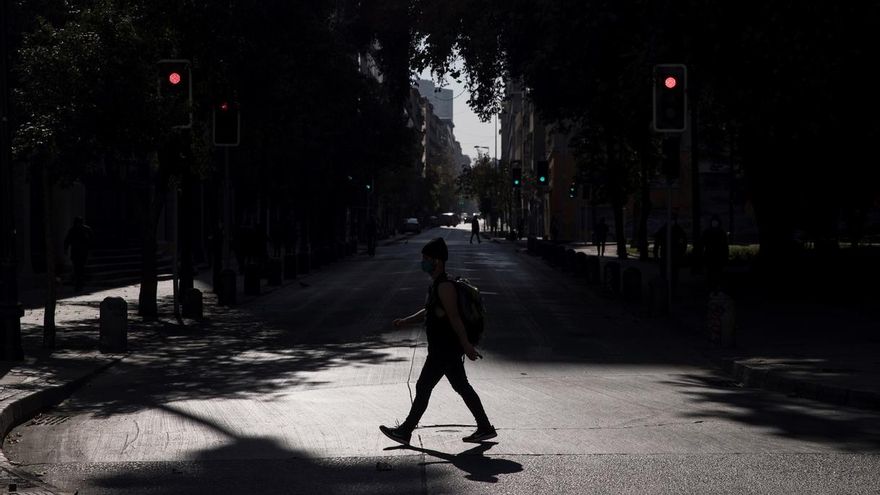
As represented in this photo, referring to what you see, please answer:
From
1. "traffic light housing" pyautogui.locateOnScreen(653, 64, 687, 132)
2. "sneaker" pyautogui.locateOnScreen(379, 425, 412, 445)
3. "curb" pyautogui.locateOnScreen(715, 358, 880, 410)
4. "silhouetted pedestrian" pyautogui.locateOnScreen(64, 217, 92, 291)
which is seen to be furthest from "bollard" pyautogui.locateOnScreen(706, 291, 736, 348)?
"silhouetted pedestrian" pyautogui.locateOnScreen(64, 217, 92, 291)

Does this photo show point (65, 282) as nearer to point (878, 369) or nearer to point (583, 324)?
point (583, 324)

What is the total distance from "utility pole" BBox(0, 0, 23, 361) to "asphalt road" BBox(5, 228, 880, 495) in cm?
127

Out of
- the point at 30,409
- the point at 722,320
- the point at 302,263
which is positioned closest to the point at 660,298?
the point at 722,320

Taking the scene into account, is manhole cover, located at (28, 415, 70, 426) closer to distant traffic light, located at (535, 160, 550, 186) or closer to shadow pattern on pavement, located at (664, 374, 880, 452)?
shadow pattern on pavement, located at (664, 374, 880, 452)

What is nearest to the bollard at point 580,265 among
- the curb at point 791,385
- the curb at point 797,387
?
the curb at point 791,385

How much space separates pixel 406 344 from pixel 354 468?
9.11 metres

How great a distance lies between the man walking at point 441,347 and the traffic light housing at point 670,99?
11.4 m

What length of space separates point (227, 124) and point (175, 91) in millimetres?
3758

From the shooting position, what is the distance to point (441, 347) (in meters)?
9.17

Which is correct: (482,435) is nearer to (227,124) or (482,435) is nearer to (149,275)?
(149,275)

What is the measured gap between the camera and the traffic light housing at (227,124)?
77.2 feet

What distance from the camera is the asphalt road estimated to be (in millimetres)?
7863

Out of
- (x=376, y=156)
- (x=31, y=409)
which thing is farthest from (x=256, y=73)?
(x=376, y=156)

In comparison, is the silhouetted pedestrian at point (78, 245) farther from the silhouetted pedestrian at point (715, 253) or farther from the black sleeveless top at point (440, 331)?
the black sleeveless top at point (440, 331)
